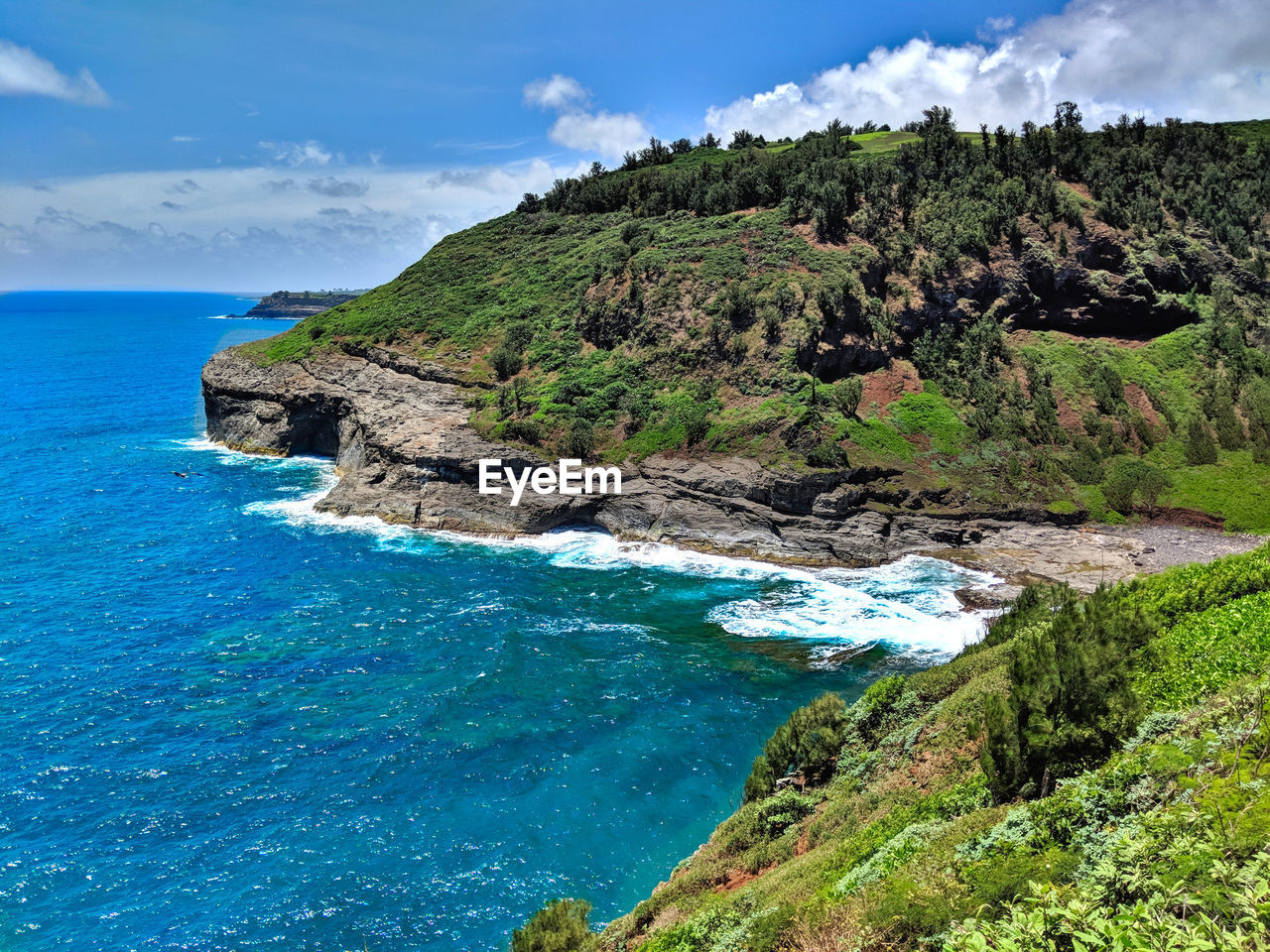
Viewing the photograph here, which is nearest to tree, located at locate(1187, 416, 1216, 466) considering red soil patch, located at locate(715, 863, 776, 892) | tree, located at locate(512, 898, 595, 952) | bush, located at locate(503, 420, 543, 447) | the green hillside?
the green hillside

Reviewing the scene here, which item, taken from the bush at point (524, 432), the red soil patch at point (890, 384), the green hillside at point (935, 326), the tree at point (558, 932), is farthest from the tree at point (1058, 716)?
the bush at point (524, 432)

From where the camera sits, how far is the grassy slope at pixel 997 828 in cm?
662

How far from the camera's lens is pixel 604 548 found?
1684 inches

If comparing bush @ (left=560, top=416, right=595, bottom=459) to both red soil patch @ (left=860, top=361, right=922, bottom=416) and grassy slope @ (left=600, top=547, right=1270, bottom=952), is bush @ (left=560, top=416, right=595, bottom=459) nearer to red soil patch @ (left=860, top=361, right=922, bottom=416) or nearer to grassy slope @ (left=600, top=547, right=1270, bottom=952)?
red soil patch @ (left=860, top=361, right=922, bottom=416)

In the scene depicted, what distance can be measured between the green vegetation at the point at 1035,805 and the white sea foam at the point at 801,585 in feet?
33.8

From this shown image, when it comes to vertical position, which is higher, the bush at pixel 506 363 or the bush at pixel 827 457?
the bush at pixel 506 363

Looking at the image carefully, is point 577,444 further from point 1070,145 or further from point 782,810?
point 1070,145

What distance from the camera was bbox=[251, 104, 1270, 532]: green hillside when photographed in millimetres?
44750

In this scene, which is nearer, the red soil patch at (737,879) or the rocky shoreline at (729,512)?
the red soil patch at (737,879)

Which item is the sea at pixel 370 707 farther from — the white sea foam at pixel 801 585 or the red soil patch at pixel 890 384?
the red soil patch at pixel 890 384

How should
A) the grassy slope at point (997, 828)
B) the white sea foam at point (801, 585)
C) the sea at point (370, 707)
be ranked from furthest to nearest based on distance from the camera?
the white sea foam at point (801, 585) → the sea at point (370, 707) → the grassy slope at point (997, 828)

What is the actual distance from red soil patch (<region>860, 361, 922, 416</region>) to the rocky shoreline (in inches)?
328

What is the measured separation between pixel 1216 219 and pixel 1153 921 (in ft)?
241

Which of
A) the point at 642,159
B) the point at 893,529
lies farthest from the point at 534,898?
the point at 642,159
